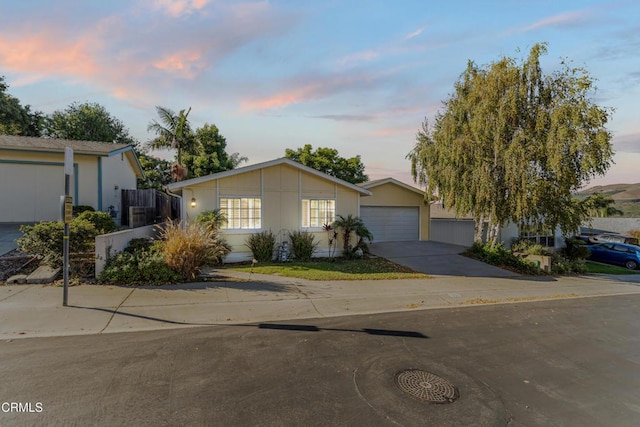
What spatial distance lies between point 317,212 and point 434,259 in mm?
5493

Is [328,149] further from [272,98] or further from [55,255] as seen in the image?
[55,255]

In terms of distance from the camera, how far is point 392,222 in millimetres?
18141

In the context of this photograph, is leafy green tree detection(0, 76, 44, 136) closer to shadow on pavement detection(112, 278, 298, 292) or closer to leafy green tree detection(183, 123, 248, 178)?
leafy green tree detection(183, 123, 248, 178)

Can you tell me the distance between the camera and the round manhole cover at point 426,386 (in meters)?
3.41

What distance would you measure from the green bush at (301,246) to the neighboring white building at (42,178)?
8.64 meters

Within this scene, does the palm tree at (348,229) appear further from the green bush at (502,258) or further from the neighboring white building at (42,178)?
the neighboring white building at (42,178)

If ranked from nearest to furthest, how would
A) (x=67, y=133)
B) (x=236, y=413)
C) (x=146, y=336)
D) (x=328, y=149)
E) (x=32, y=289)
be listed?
1. (x=236, y=413)
2. (x=146, y=336)
3. (x=32, y=289)
4. (x=67, y=133)
5. (x=328, y=149)

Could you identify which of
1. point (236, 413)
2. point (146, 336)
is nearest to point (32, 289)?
point (146, 336)

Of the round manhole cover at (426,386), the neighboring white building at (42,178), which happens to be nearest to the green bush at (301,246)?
the round manhole cover at (426,386)

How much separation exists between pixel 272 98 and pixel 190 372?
1176 centimetres

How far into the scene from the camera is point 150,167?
29.3 m

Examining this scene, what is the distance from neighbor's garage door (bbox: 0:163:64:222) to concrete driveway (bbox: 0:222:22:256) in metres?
0.59

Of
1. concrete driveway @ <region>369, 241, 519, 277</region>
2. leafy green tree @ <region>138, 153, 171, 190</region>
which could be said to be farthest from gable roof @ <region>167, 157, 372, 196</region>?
leafy green tree @ <region>138, 153, 171, 190</region>

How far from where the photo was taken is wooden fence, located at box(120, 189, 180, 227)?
13.6 metres
